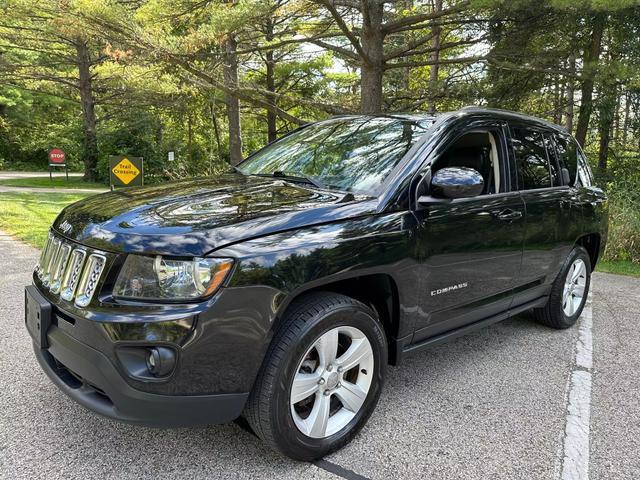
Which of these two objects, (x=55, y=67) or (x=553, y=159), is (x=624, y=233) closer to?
(x=553, y=159)

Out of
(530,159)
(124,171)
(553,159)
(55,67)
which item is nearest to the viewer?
Result: (530,159)

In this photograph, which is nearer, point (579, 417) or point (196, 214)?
point (196, 214)

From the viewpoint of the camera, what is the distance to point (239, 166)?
3.82 meters

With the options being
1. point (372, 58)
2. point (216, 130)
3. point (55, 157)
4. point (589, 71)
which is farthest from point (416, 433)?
point (216, 130)

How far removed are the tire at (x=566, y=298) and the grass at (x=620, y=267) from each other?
336cm

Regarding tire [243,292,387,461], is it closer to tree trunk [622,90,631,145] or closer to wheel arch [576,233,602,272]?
wheel arch [576,233,602,272]

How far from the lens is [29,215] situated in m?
10.3

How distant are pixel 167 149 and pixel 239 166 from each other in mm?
Answer: 25156

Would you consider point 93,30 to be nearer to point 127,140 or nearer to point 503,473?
point 503,473

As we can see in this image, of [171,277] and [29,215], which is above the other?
[171,277]

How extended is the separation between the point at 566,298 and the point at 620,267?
13.9 feet

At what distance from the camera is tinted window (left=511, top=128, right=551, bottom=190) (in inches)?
145

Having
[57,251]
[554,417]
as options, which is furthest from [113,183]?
[554,417]

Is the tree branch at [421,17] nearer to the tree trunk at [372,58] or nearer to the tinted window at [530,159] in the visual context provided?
the tree trunk at [372,58]
